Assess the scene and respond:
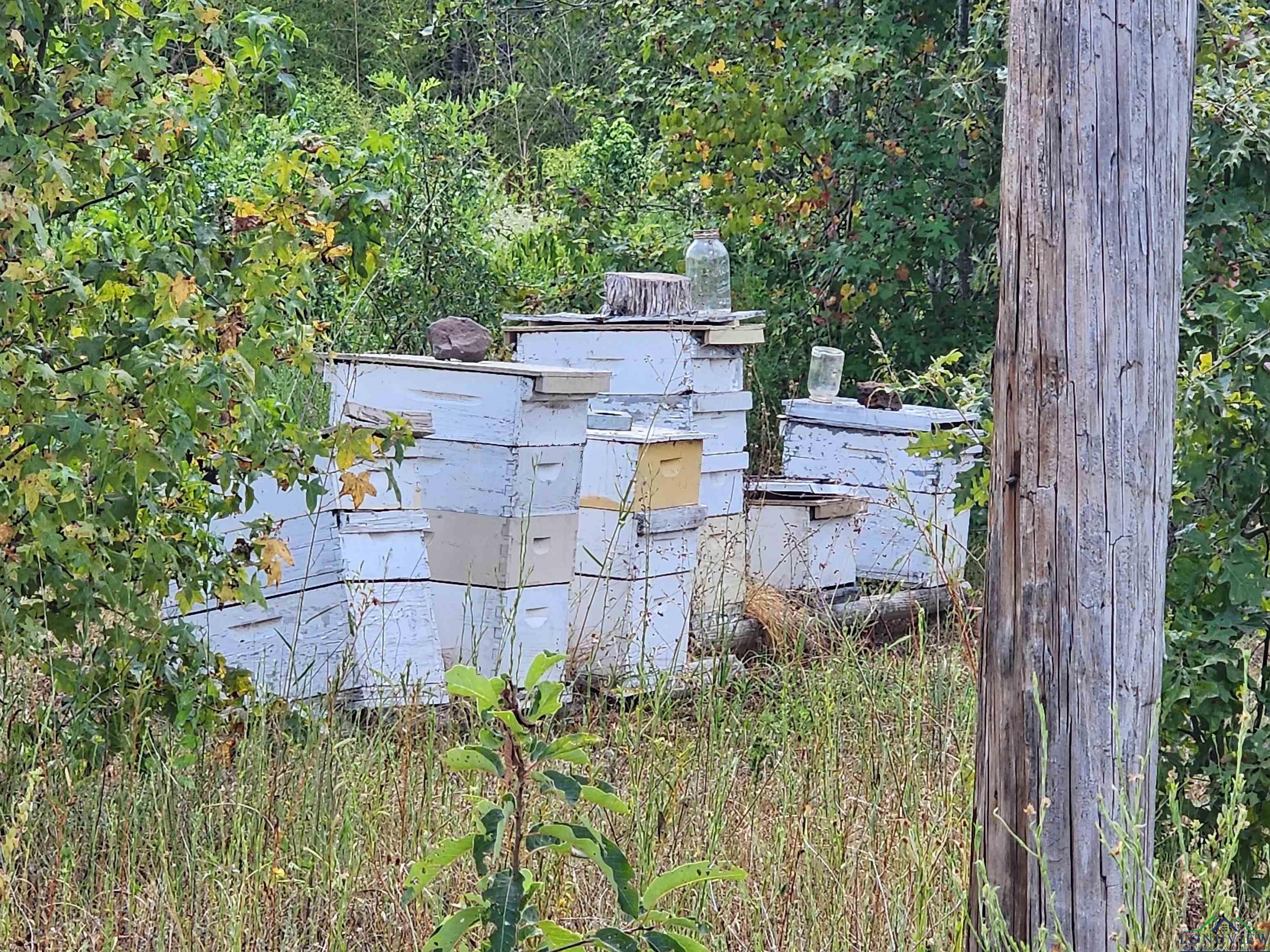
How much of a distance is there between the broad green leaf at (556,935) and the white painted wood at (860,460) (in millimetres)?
4255

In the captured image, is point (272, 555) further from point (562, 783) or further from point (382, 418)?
point (562, 783)

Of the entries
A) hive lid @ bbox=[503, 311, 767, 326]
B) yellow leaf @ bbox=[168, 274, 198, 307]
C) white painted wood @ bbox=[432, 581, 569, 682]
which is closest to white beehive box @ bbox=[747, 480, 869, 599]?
hive lid @ bbox=[503, 311, 767, 326]

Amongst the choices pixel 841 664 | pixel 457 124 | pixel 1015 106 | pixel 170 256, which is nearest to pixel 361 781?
pixel 170 256

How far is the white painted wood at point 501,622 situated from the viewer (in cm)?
458

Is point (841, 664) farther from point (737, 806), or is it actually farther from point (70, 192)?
point (70, 192)

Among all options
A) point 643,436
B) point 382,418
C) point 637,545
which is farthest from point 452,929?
point 643,436

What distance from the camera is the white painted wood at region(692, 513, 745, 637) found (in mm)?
5395

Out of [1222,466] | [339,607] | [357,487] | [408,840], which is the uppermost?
[1222,466]

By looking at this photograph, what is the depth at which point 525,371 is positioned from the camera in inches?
173

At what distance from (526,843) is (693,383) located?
3.90 meters

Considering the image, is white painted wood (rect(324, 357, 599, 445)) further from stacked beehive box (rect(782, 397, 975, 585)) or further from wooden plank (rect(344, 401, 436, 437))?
stacked beehive box (rect(782, 397, 975, 585))

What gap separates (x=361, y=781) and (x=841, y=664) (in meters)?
1.83

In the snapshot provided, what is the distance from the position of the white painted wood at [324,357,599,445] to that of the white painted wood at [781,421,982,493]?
2133 mm

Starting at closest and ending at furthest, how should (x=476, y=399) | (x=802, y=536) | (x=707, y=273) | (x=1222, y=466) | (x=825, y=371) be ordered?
(x=1222, y=466), (x=476, y=399), (x=802, y=536), (x=825, y=371), (x=707, y=273)
